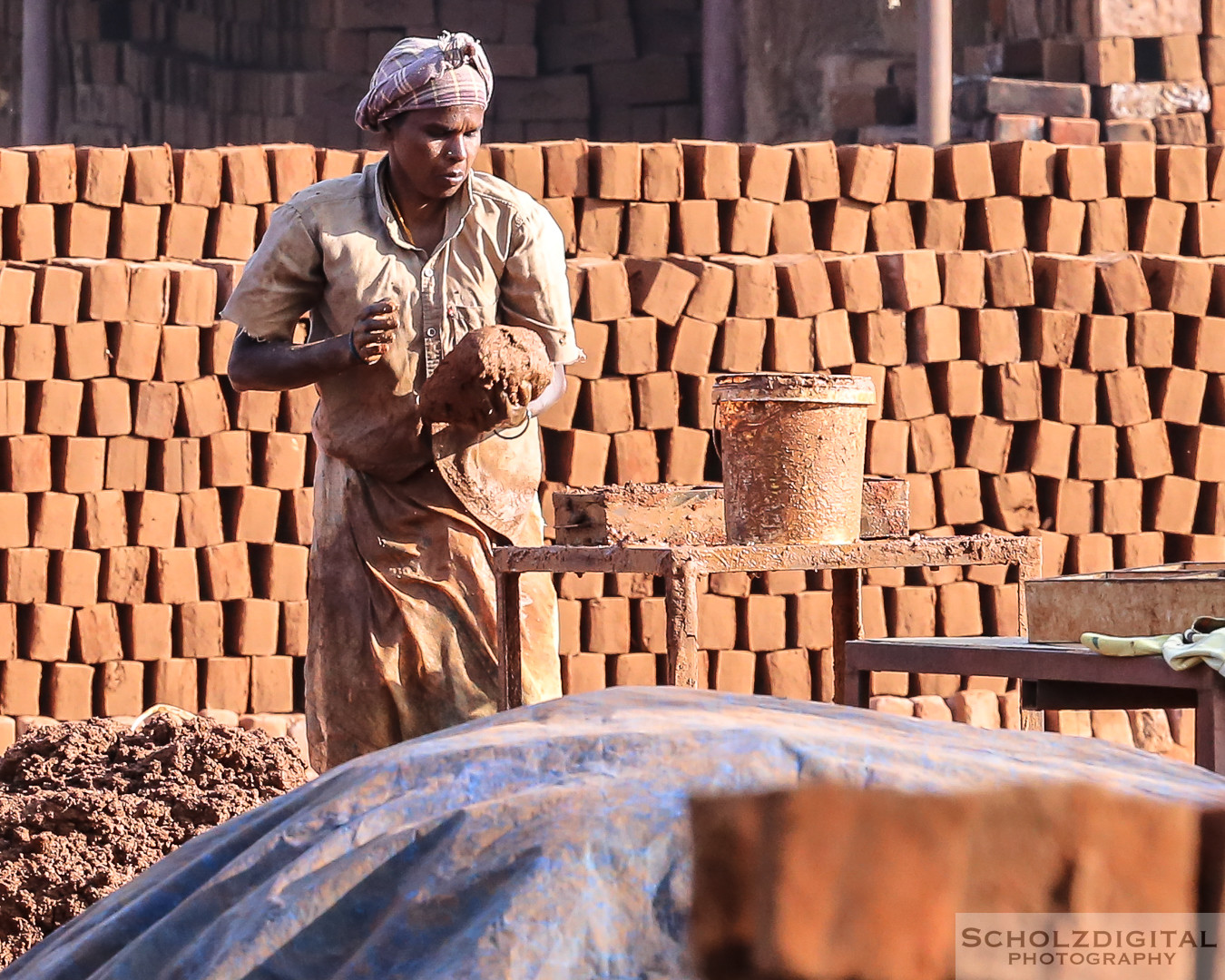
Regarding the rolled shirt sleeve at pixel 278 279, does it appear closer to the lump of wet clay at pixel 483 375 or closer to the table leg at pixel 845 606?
the lump of wet clay at pixel 483 375

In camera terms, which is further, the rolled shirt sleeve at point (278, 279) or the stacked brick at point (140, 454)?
the stacked brick at point (140, 454)

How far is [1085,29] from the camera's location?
9.86 meters

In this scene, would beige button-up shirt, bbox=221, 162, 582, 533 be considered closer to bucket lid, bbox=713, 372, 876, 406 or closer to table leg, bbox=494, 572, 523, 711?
table leg, bbox=494, 572, 523, 711

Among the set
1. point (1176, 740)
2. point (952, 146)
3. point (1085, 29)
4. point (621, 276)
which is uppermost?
point (1085, 29)

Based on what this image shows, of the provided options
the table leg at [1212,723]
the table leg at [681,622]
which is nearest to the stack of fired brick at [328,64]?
the table leg at [681,622]

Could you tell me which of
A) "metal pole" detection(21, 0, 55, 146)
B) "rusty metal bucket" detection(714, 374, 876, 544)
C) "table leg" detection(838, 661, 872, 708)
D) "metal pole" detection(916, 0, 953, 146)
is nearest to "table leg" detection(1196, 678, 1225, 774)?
"table leg" detection(838, 661, 872, 708)

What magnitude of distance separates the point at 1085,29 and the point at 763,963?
30.3 ft

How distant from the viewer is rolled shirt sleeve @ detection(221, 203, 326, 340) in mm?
3791

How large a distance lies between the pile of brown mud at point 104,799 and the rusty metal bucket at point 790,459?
1104mm

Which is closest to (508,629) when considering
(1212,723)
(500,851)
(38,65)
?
(1212,723)

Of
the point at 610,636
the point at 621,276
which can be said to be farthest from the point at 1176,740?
the point at 621,276

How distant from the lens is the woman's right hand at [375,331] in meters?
3.58

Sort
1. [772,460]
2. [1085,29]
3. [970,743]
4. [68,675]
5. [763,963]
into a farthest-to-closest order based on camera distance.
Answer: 1. [1085,29]
2. [68,675]
3. [772,460]
4. [970,743]
5. [763,963]

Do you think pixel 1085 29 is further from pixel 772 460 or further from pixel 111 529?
pixel 772 460
